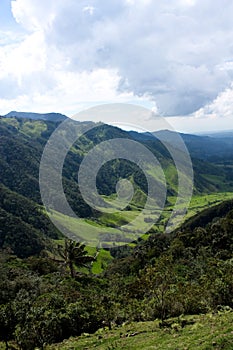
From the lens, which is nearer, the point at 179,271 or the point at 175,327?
the point at 175,327

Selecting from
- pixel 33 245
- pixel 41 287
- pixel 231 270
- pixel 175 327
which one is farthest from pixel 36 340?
pixel 33 245

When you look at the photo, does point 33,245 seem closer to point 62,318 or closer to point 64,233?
point 64,233

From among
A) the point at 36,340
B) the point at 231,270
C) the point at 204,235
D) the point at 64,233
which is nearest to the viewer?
the point at 36,340

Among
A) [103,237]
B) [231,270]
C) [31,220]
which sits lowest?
[103,237]

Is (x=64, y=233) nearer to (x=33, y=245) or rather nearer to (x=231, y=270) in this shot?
(x=33, y=245)

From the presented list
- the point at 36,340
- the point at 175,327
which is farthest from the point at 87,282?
the point at 175,327

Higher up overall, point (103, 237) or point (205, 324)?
point (205, 324)

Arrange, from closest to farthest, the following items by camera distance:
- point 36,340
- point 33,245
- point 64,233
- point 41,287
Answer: point 36,340 < point 41,287 < point 33,245 < point 64,233
